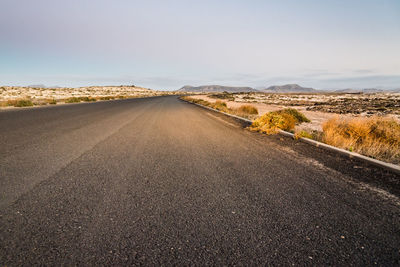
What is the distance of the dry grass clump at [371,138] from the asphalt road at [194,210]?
39.5 inches

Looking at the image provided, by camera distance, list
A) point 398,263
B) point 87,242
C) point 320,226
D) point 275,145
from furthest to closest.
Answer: point 275,145, point 320,226, point 87,242, point 398,263

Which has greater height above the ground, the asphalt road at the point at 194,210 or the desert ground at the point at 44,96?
the desert ground at the point at 44,96

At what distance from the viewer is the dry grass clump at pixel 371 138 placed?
5.40 meters

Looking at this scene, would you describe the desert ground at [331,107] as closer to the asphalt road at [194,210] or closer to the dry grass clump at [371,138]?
the dry grass clump at [371,138]

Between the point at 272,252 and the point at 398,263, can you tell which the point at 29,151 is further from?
the point at 398,263

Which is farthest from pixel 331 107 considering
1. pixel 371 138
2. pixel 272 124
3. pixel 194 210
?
pixel 194 210

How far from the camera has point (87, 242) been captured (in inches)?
84.3

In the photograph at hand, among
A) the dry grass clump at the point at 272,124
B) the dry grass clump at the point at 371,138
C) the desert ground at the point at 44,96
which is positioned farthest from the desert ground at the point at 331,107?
the desert ground at the point at 44,96

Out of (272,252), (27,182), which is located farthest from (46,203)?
(272,252)

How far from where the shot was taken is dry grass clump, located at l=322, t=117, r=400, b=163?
17.7ft

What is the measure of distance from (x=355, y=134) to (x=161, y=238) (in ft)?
23.6

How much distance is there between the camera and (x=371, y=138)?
6.18 meters

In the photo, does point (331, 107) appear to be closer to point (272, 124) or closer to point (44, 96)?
point (272, 124)

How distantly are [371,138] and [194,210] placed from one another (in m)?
6.16
